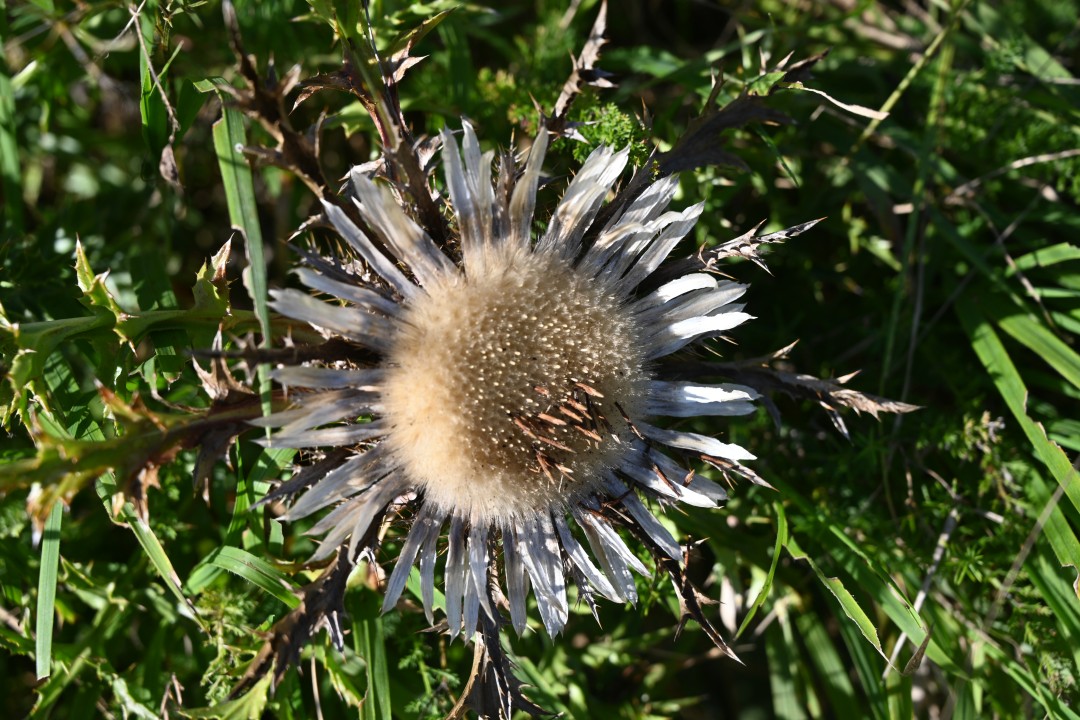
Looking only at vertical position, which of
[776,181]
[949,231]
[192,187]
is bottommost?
[949,231]

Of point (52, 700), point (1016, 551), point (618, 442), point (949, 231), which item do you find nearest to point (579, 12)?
point (949, 231)

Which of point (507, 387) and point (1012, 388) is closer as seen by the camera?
point (507, 387)

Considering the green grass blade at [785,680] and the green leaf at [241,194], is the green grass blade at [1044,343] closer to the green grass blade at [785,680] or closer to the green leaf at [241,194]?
the green grass blade at [785,680]

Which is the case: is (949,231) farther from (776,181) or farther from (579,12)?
(579,12)

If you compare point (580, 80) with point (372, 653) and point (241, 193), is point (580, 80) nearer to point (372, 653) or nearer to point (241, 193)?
point (241, 193)

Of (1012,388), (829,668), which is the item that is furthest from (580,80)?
(829,668)

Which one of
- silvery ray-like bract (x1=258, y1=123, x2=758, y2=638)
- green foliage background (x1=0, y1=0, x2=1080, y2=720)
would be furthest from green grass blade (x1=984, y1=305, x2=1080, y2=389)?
silvery ray-like bract (x1=258, y1=123, x2=758, y2=638)

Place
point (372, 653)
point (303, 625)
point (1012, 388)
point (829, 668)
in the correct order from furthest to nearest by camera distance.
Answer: point (829, 668), point (1012, 388), point (372, 653), point (303, 625)
